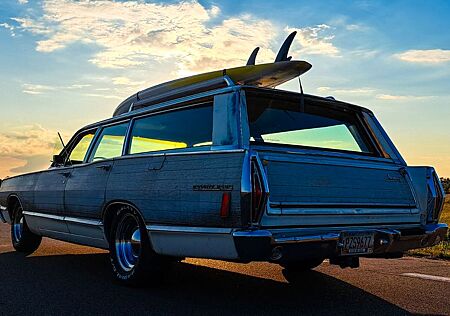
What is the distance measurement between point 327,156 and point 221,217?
1.21m

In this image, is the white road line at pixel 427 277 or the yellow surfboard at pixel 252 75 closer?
the white road line at pixel 427 277

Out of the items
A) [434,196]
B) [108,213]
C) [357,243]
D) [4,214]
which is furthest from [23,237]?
[434,196]

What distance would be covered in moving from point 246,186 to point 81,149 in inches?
135

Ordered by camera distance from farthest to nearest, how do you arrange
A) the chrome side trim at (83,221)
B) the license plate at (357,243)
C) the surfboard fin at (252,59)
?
the surfboard fin at (252,59), the chrome side trim at (83,221), the license plate at (357,243)

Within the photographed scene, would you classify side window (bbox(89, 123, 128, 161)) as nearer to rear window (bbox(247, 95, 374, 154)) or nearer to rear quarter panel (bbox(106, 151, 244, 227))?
rear quarter panel (bbox(106, 151, 244, 227))

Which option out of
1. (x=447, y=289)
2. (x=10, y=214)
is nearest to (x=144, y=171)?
(x=447, y=289)

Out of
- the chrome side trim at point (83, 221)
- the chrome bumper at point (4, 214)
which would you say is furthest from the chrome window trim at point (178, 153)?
the chrome bumper at point (4, 214)

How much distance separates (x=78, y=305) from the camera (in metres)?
4.57

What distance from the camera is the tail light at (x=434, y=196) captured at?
5232 millimetres

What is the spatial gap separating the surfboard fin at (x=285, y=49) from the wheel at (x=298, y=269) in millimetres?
2600

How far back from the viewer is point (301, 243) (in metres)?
4.11

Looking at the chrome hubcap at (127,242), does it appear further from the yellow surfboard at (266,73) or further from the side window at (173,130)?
the yellow surfboard at (266,73)

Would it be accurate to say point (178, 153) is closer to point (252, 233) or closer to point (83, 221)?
point (252, 233)

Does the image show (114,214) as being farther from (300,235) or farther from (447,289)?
(447,289)
